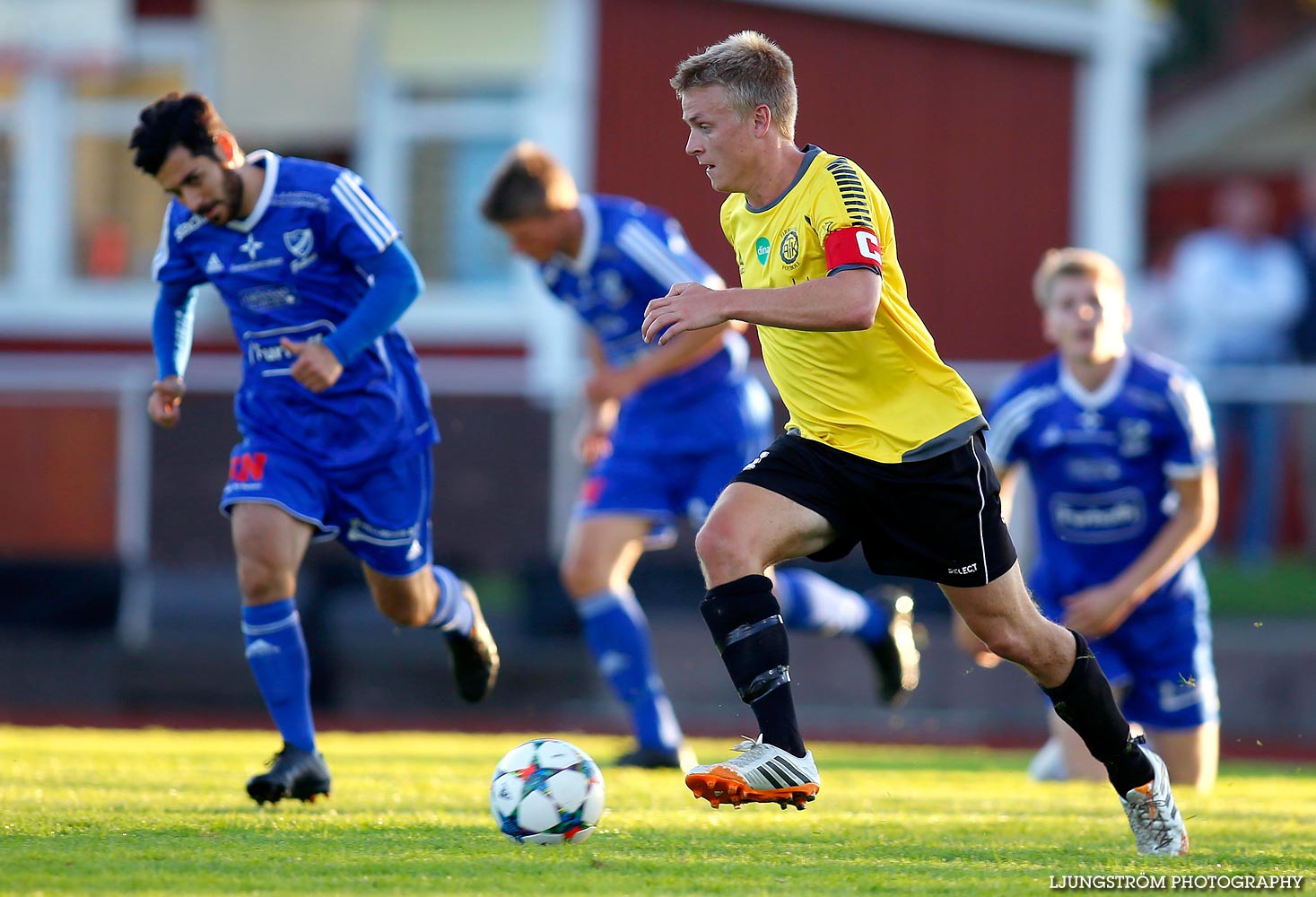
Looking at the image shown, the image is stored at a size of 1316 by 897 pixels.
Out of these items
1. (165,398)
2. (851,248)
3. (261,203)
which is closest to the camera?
(851,248)

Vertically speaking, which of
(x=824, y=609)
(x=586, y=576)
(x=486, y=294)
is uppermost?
(x=486, y=294)

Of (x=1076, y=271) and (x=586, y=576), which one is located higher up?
(x=1076, y=271)

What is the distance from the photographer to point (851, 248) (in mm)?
4547

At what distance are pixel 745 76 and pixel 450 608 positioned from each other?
8.99 ft

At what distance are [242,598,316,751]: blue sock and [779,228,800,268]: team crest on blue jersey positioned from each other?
2171 mm

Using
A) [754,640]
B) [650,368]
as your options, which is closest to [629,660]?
[650,368]

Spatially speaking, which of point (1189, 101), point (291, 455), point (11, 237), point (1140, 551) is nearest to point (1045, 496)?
point (1140, 551)

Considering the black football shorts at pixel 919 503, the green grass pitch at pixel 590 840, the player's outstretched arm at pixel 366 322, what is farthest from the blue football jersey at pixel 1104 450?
the player's outstretched arm at pixel 366 322

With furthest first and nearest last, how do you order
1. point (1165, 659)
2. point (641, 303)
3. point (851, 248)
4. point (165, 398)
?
point (641, 303) < point (1165, 659) < point (165, 398) < point (851, 248)

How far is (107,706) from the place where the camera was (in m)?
12.1

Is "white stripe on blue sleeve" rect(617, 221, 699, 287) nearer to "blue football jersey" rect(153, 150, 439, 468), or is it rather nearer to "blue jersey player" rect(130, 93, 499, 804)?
"blue jersey player" rect(130, 93, 499, 804)

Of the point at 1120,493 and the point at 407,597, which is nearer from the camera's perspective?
the point at 407,597

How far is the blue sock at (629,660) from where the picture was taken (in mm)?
7582

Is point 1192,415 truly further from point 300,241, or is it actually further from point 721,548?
point 300,241
